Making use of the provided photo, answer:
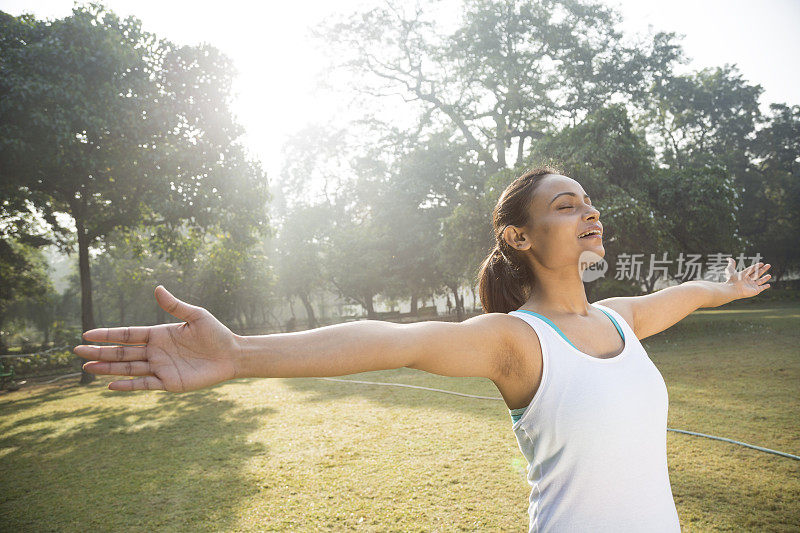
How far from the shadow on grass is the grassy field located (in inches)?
1.0

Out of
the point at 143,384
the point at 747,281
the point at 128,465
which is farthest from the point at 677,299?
the point at 128,465

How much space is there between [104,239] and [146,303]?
2686 centimetres

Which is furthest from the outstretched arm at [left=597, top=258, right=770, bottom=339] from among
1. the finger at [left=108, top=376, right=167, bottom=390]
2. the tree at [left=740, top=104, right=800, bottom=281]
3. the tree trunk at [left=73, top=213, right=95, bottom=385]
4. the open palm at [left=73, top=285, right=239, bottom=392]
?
the tree at [left=740, top=104, right=800, bottom=281]

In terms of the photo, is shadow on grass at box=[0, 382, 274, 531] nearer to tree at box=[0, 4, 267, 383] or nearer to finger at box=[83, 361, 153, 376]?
finger at box=[83, 361, 153, 376]

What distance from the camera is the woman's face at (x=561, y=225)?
68.3 inches

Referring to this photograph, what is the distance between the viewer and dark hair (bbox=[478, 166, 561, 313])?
73.8 inches

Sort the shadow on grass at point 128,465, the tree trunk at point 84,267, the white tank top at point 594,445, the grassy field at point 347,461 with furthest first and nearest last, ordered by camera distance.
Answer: the tree trunk at point 84,267
the shadow on grass at point 128,465
the grassy field at point 347,461
the white tank top at point 594,445

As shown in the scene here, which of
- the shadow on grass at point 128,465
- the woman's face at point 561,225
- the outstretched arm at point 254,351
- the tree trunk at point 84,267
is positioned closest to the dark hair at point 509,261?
the woman's face at point 561,225

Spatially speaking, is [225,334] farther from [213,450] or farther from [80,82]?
[80,82]

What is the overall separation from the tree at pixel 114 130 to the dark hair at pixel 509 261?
12.3m

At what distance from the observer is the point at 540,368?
1.51m

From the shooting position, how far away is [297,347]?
4.49 feet

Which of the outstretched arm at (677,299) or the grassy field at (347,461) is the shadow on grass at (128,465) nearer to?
the grassy field at (347,461)

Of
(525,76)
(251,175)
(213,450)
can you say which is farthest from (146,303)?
(213,450)
